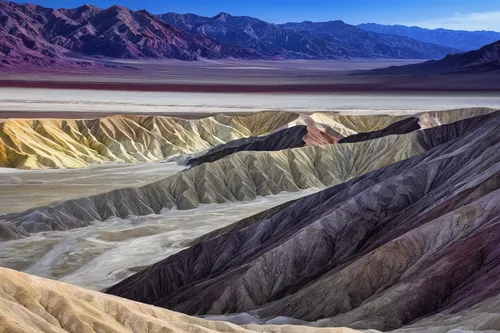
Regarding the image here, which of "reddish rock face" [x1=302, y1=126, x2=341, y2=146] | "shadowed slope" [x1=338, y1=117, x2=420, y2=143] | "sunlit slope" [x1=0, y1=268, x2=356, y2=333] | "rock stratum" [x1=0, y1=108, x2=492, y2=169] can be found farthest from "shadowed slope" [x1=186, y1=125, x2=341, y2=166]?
"sunlit slope" [x1=0, y1=268, x2=356, y2=333]

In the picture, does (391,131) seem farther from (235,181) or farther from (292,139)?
(235,181)

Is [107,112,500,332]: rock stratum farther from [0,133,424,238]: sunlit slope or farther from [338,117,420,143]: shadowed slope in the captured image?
[338,117,420,143]: shadowed slope

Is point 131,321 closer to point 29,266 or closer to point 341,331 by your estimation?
point 341,331

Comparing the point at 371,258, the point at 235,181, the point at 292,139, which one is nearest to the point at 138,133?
the point at 292,139

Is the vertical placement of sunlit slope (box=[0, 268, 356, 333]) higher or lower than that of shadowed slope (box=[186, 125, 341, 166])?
higher

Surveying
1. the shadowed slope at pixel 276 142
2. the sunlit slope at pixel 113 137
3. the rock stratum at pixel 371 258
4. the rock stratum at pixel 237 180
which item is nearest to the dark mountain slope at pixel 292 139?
the shadowed slope at pixel 276 142

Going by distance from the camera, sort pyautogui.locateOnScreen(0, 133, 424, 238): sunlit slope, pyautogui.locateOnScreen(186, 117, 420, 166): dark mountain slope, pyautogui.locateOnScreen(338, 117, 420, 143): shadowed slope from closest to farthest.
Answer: pyautogui.locateOnScreen(0, 133, 424, 238): sunlit slope, pyautogui.locateOnScreen(338, 117, 420, 143): shadowed slope, pyautogui.locateOnScreen(186, 117, 420, 166): dark mountain slope

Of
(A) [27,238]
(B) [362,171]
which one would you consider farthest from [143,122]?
(A) [27,238]
